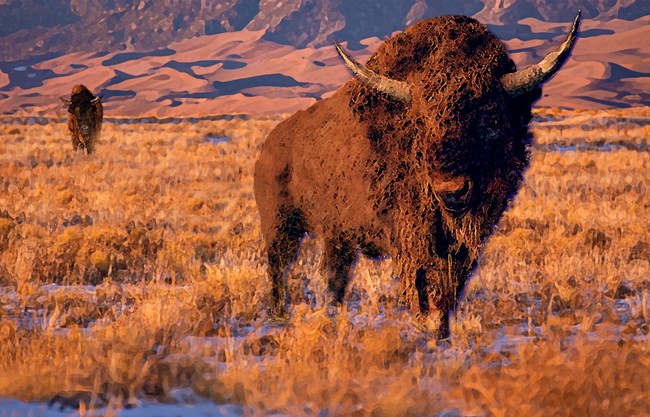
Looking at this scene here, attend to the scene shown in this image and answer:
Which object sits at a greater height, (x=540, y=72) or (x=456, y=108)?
(x=540, y=72)

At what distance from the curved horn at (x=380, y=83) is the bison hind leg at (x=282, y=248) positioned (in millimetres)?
1791

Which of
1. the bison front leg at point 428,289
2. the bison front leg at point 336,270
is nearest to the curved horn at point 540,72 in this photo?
the bison front leg at point 428,289

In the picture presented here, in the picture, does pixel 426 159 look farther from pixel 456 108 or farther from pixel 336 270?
pixel 336 270

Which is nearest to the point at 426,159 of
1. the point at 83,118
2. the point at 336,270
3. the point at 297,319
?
the point at 297,319

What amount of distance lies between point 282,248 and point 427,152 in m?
2.46

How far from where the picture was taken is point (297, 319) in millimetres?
6359

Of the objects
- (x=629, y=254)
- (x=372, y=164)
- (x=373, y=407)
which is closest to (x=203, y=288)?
(x=372, y=164)

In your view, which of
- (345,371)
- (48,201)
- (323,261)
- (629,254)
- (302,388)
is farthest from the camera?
(48,201)

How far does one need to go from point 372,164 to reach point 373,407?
7.27 ft

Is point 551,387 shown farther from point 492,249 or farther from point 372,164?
point 492,249

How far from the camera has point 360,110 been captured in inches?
238

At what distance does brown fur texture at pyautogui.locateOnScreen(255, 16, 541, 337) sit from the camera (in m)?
5.17

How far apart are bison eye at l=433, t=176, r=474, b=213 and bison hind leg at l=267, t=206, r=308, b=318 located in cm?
214

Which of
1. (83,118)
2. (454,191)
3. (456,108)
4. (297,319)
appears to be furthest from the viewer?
(83,118)
